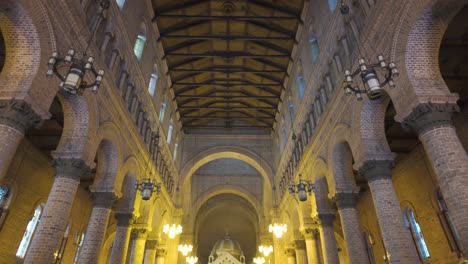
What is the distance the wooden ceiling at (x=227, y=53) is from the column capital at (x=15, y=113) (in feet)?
34.7

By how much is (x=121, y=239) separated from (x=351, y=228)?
8833mm

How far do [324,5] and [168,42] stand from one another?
9073mm

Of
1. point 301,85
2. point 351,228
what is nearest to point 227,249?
point 301,85

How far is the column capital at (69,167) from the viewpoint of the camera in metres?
8.13

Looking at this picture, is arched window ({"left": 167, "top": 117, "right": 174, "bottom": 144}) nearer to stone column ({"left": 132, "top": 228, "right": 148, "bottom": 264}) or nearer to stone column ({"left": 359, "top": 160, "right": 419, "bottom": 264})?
stone column ({"left": 132, "top": 228, "right": 148, "bottom": 264})

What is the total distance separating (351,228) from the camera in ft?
32.8

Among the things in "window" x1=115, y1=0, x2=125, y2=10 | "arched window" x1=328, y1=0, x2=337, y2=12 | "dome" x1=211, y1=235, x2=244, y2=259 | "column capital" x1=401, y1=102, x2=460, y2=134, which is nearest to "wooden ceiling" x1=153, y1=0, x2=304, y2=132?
"arched window" x1=328, y1=0, x2=337, y2=12

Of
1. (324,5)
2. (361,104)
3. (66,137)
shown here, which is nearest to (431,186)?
(361,104)

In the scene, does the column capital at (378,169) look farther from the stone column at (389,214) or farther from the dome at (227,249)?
the dome at (227,249)

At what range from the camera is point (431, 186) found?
12555 mm

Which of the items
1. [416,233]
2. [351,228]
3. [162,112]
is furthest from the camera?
[162,112]

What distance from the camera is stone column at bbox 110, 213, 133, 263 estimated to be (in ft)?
39.1

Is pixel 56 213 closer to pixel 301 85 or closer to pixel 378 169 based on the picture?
pixel 378 169

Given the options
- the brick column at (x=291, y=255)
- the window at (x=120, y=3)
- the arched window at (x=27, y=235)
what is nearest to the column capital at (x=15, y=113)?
the window at (x=120, y=3)
